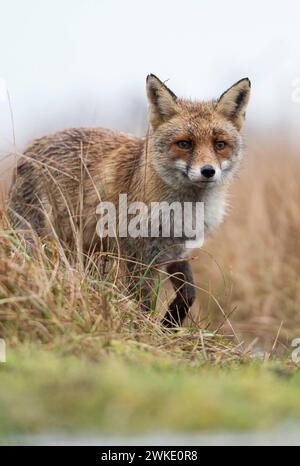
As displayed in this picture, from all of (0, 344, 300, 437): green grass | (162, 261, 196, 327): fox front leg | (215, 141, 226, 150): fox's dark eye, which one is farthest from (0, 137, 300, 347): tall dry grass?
(0, 344, 300, 437): green grass

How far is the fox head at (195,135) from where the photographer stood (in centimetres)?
764

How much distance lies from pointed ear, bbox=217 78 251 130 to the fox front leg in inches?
60.2

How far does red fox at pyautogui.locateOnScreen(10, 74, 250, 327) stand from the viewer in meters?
7.78

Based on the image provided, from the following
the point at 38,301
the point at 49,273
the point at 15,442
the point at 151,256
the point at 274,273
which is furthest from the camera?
the point at 274,273

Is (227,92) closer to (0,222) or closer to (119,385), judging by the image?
(0,222)

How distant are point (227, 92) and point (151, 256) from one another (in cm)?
178

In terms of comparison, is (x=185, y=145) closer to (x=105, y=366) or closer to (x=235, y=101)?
(x=235, y=101)

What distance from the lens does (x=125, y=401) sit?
163 inches

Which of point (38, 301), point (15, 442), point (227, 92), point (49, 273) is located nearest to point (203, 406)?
point (15, 442)

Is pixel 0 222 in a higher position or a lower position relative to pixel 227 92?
lower

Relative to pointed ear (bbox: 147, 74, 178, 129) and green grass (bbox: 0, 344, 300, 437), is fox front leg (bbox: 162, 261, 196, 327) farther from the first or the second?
green grass (bbox: 0, 344, 300, 437)

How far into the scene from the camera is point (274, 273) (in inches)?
470

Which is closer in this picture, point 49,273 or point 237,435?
point 237,435

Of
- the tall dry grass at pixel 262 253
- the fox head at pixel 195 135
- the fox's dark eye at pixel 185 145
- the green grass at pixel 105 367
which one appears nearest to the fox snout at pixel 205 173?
the fox head at pixel 195 135
